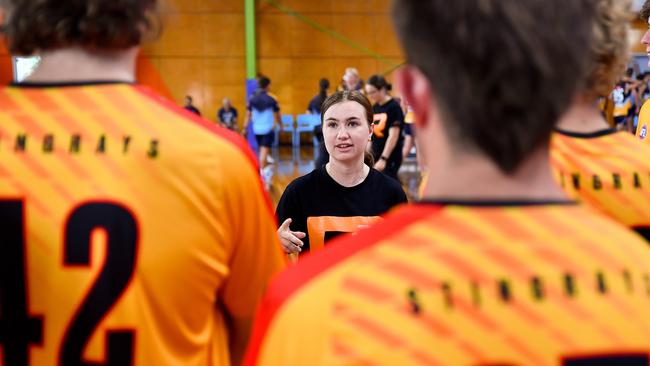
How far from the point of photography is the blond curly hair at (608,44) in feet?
4.58

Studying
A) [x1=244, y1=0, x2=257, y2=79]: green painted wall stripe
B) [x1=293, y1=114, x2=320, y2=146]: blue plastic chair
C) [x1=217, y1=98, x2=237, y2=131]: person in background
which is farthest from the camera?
[x1=244, y1=0, x2=257, y2=79]: green painted wall stripe

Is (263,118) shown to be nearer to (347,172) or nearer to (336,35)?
(336,35)

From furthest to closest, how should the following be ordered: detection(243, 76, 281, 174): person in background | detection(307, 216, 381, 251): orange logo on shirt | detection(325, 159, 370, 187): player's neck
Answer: detection(243, 76, 281, 174): person in background < detection(325, 159, 370, 187): player's neck < detection(307, 216, 381, 251): orange logo on shirt

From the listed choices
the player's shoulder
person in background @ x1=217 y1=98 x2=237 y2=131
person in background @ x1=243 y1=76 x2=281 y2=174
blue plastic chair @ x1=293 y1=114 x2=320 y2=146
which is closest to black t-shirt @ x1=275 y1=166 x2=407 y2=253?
the player's shoulder

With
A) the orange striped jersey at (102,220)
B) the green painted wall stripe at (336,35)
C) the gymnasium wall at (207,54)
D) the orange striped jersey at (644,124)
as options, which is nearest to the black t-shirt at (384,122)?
the orange striped jersey at (644,124)

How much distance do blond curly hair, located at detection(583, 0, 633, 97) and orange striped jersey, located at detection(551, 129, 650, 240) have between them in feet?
0.39

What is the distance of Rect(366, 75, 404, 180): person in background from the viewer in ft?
22.7

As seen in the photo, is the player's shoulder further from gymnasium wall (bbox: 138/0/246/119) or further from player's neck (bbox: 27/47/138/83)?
gymnasium wall (bbox: 138/0/246/119)

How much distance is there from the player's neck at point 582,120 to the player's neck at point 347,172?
155 cm

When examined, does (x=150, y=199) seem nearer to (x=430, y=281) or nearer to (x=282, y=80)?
(x=430, y=281)

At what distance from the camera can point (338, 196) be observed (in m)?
2.97

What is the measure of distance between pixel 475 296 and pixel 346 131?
2375 mm

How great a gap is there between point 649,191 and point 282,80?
1552 cm

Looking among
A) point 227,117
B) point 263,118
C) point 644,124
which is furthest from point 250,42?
point 644,124
